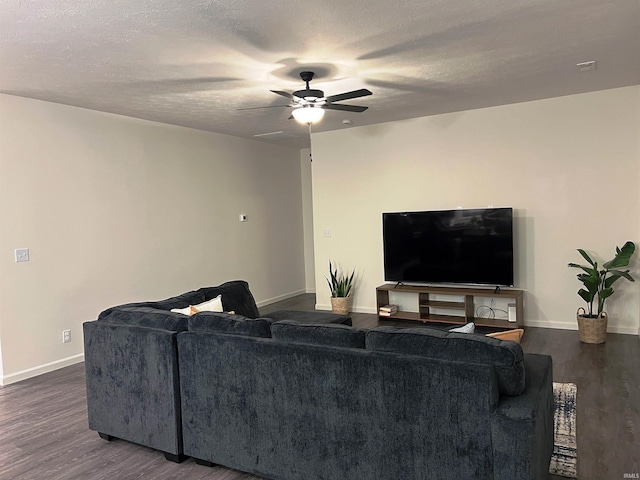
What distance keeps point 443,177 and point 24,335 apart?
5.01m

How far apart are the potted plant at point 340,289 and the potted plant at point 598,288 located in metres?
2.93

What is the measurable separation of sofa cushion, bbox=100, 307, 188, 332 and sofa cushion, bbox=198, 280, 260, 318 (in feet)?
3.04

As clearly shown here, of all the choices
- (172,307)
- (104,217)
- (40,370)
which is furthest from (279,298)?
(172,307)

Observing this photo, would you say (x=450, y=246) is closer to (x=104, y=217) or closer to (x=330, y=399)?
(x=330, y=399)

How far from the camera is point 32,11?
8.59 feet

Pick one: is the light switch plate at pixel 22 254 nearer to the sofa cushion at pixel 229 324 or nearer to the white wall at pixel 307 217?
the sofa cushion at pixel 229 324

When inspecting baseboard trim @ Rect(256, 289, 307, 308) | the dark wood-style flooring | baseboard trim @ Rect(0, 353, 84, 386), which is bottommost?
the dark wood-style flooring

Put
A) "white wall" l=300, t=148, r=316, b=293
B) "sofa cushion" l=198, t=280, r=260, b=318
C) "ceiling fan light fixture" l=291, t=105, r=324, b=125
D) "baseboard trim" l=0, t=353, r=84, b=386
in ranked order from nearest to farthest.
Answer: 1. "ceiling fan light fixture" l=291, t=105, r=324, b=125
2. "sofa cushion" l=198, t=280, r=260, b=318
3. "baseboard trim" l=0, t=353, r=84, b=386
4. "white wall" l=300, t=148, r=316, b=293

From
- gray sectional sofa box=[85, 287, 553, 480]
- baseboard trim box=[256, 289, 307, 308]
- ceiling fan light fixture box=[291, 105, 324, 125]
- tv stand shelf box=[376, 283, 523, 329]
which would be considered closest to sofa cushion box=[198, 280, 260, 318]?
gray sectional sofa box=[85, 287, 553, 480]

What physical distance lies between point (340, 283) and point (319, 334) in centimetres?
444

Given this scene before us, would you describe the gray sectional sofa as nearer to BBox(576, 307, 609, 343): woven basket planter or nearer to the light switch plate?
the light switch plate

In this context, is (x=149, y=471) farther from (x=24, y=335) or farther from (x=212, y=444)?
(x=24, y=335)

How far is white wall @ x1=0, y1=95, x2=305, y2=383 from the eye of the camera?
4.51m

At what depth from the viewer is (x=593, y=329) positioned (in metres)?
4.84
